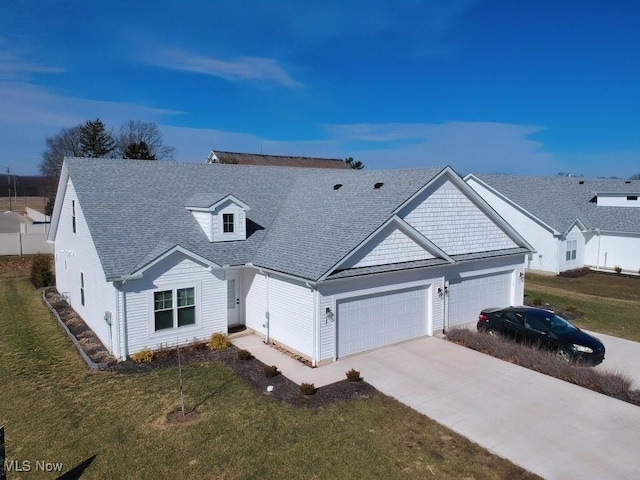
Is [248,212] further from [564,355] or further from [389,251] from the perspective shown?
[564,355]

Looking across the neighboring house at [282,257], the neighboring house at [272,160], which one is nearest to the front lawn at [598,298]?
the neighboring house at [282,257]

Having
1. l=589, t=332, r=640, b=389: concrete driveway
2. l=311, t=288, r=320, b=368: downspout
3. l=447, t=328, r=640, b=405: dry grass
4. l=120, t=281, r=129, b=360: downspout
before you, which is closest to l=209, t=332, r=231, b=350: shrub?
l=120, t=281, r=129, b=360: downspout

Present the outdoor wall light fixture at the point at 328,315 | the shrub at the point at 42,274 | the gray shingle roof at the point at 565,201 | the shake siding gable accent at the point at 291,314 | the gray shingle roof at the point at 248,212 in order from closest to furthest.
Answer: the outdoor wall light fixture at the point at 328,315 < the shake siding gable accent at the point at 291,314 < the gray shingle roof at the point at 248,212 < the shrub at the point at 42,274 < the gray shingle roof at the point at 565,201

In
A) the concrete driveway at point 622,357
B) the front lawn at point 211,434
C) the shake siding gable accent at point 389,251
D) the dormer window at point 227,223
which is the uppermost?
the dormer window at point 227,223

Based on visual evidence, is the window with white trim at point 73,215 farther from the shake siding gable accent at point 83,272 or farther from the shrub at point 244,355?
the shrub at point 244,355

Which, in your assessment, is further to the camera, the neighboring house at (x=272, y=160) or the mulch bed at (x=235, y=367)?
the neighboring house at (x=272, y=160)

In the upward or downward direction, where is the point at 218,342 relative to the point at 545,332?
downward
